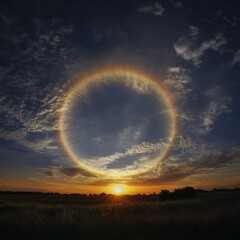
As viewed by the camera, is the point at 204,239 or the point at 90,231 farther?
the point at 90,231

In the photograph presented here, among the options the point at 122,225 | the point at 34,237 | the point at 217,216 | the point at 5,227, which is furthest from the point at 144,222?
the point at 5,227

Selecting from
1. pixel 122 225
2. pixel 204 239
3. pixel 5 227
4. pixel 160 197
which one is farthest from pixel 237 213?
Result: pixel 160 197

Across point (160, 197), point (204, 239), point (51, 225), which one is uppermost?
point (160, 197)

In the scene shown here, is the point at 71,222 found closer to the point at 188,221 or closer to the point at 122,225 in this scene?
the point at 122,225

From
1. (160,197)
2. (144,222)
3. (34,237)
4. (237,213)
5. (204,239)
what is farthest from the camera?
(160,197)

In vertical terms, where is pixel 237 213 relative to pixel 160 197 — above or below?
below

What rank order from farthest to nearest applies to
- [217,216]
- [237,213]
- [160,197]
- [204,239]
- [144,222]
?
[160,197]
[237,213]
[217,216]
[144,222]
[204,239]

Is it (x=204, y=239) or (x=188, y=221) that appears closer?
(x=204, y=239)

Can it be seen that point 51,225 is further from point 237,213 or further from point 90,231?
point 237,213

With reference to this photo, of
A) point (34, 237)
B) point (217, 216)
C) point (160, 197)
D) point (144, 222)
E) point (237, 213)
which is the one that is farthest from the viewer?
point (160, 197)
